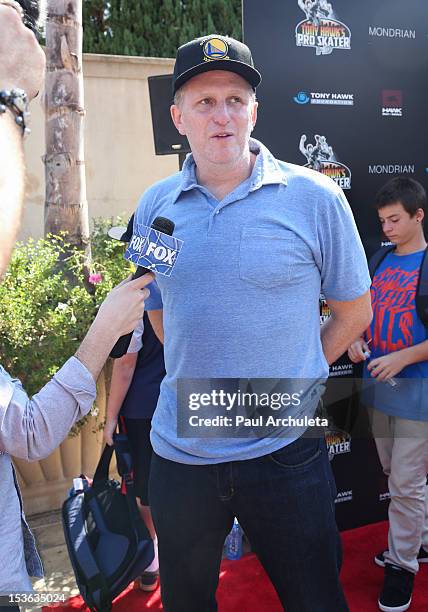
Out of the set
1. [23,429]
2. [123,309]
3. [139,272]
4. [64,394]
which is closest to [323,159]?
[139,272]

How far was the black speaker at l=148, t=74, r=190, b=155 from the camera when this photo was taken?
12.1ft

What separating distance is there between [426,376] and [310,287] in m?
1.11

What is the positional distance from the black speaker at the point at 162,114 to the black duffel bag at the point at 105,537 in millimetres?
2106

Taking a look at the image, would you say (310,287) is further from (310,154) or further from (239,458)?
(310,154)

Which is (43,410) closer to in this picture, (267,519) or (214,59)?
(267,519)

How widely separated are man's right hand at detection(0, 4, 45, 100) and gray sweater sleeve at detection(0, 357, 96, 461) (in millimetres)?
654

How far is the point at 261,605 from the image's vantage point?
2.52m

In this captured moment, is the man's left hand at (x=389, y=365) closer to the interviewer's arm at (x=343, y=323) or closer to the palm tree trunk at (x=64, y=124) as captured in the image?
the interviewer's arm at (x=343, y=323)

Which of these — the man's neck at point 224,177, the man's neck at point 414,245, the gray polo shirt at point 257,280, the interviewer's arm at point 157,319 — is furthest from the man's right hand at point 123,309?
the man's neck at point 414,245

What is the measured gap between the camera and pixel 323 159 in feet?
9.17

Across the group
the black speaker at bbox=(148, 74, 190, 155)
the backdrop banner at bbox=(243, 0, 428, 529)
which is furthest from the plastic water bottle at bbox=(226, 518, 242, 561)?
the black speaker at bbox=(148, 74, 190, 155)

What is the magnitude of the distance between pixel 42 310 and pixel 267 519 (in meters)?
2.13

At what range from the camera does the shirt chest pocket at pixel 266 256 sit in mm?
1579

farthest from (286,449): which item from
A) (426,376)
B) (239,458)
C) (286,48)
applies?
(286,48)
